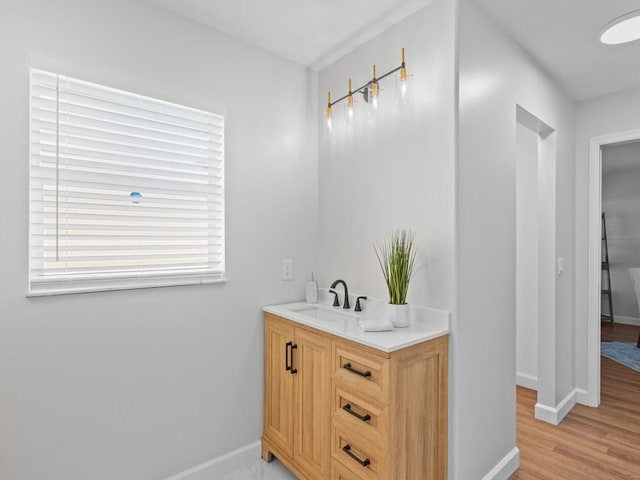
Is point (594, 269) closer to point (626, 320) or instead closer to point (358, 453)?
point (358, 453)

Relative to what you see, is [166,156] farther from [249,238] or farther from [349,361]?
[349,361]

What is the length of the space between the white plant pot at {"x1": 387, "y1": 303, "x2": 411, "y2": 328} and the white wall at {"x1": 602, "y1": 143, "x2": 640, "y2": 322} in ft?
18.1

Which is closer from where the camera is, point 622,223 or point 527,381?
point 527,381

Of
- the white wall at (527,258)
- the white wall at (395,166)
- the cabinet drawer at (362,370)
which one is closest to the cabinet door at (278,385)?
the cabinet drawer at (362,370)

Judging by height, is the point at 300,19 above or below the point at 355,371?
above

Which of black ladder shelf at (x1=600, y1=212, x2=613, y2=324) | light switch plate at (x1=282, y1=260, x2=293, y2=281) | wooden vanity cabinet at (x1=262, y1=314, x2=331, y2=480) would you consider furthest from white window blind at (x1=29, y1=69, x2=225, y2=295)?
black ladder shelf at (x1=600, y1=212, x2=613, y2=324)

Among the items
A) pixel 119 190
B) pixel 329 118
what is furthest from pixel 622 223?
pixel 119 190

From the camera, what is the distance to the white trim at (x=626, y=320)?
5.63m

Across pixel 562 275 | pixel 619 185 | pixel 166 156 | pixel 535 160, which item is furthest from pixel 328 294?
pixel 619 185

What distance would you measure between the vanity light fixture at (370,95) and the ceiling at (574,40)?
49 cm

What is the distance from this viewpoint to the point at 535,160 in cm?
316

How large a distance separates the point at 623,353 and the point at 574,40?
3.88 m

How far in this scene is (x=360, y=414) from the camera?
62.4 inches

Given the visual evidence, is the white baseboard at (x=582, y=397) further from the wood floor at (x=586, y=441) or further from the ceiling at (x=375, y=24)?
the ceiling at (x=375, y=24)
